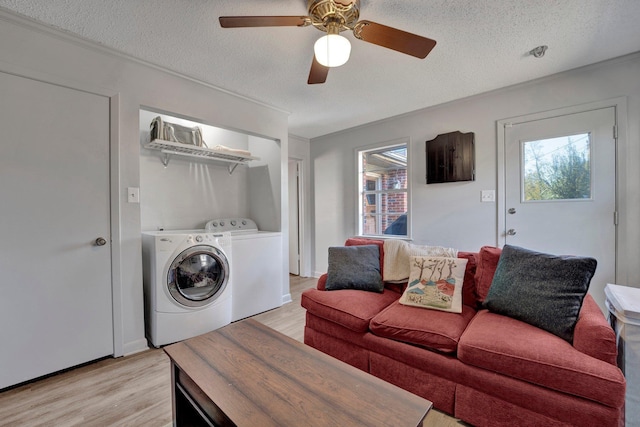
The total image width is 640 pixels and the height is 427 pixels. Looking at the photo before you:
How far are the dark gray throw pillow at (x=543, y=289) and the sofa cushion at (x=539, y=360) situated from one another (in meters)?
0.08

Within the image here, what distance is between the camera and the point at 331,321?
2.00 metres

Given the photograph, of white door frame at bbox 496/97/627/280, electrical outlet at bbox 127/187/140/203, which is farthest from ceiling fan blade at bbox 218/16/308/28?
white door frame at bbox 496/97/627/280

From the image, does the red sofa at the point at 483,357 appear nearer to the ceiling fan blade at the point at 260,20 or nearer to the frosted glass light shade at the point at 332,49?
the frosted glass light shade at the point at 332,49

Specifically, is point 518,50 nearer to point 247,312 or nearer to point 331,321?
point 331,321

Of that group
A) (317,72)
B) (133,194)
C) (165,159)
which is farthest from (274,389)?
(165,159)

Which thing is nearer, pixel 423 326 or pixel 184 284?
pixel 423 326

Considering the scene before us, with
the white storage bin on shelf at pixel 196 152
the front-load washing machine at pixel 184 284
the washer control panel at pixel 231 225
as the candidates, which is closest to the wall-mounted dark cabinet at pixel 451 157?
the white storage bin on shelf at pixel 196 152

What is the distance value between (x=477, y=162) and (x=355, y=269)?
1914 mm

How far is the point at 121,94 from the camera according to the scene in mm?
2156

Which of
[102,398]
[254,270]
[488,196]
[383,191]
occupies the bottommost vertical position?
[102,398]

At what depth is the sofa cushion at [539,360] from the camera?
114 cm

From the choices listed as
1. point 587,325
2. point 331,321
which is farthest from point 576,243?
point 331,321

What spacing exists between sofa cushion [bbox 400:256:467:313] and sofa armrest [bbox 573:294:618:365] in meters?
0.58

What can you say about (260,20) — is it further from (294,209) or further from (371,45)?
(294,209)
